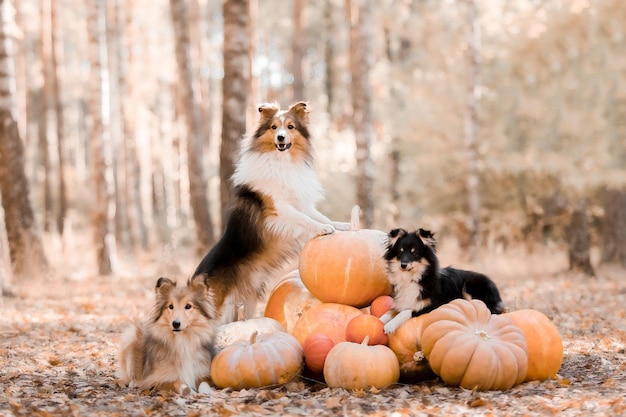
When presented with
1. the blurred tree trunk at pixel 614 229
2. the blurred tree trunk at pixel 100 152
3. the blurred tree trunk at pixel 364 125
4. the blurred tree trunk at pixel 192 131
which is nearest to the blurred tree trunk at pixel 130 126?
the blurred tree trunk at pixel 192 131

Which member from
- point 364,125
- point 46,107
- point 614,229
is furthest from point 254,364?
point 46,107

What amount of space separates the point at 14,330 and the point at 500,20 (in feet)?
44.4

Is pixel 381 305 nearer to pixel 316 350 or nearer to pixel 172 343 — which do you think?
pixel 316 350

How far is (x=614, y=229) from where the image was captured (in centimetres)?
1519

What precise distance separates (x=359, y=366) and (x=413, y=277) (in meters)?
0.82

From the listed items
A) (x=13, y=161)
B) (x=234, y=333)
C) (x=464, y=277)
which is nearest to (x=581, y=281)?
(x=464, y=277)

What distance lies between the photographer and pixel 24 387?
17.9ft

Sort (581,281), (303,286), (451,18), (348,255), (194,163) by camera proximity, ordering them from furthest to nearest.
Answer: (451,18)
(194,163)
(581,281)
(303,286)
(348,255)

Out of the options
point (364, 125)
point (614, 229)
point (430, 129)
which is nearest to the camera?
point (364, 125)

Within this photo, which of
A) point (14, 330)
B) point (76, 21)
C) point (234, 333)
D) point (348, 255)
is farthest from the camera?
point (76, 21)

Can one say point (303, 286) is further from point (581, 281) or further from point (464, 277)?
point (581, 281)

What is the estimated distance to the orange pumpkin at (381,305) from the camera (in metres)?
6.10

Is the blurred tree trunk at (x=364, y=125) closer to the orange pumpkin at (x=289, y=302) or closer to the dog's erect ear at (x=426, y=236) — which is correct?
the orange pumpkin at (x=289, y=302)

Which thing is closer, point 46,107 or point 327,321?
point 327,321
